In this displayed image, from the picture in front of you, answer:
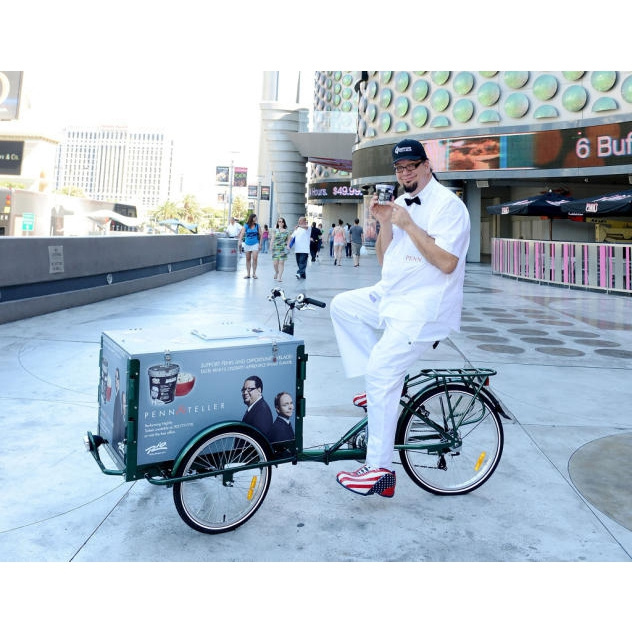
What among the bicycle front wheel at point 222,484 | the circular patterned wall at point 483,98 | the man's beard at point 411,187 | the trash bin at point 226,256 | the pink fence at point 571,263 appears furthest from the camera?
the circular patterned wall at point 483,98

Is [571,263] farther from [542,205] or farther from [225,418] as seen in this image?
[225,418]

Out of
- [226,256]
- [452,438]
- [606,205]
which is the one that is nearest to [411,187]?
[452,438]

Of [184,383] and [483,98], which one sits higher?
[483,98]

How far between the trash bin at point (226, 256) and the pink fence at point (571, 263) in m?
10.0

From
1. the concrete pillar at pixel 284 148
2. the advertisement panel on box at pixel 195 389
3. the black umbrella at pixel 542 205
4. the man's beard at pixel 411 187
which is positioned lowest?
the advertisement panel on box at pixel 195 389

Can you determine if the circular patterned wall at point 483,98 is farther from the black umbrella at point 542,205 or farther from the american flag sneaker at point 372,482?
the american flag sneaker at point 372,482

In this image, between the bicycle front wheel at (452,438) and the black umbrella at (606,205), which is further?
the black umbrella at (606,205)

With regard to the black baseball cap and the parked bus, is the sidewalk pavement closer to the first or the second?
the black baseball cap

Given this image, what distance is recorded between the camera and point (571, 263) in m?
17.2

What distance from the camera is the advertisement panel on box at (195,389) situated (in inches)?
111

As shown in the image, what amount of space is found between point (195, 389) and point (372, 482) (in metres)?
1.09

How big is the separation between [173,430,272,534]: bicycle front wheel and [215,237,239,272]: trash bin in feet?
61.9

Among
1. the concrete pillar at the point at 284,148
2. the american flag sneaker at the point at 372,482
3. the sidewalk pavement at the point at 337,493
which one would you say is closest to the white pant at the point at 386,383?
A: the american flag sneaker at the point at 372,482

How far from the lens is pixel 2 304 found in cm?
851
